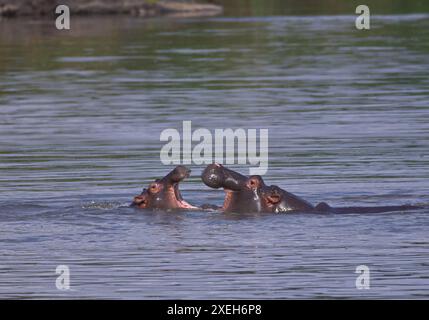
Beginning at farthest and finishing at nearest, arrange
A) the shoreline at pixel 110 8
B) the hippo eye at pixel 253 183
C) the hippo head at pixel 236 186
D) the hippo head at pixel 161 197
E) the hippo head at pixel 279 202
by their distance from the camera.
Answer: the shoreline at pixel 110 8, the hippo head at pixel 161 197, the hippo head at pixel 279 202, the hippo eye at pixel 253 183, the hippo head at pixel 236 186

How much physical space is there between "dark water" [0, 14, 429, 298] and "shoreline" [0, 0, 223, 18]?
1791 cm

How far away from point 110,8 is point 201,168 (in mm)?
38786

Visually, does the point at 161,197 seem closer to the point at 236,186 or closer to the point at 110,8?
the point at 236,186

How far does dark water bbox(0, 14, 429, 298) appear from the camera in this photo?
36.6ft

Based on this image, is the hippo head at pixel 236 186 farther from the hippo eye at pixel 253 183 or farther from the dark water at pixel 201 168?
the dark water at pixel 201 168

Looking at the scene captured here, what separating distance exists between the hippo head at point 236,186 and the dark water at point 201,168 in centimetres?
15

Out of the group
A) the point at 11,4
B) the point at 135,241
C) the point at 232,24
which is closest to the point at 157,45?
the point at 232,24

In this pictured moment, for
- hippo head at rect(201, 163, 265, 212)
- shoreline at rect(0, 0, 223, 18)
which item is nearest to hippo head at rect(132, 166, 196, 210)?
hippo head at rect(201, 163, 265, 212)

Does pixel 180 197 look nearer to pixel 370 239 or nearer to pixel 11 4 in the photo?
pixel 370 239

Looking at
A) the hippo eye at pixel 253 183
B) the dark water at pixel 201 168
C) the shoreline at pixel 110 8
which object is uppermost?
the shoreline at pixel 110 8

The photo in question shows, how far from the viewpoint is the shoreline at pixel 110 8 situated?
53562mm

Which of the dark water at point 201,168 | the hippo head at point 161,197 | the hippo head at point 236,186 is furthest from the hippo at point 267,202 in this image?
the hippo head at point 161,197

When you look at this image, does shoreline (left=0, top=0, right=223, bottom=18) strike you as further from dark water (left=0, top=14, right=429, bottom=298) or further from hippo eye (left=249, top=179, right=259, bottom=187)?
hippo eye (left=249, top=179, right=259, bottom=187)

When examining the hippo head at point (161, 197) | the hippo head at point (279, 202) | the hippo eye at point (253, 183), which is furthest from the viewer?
the hippo head at point (161, 197)
